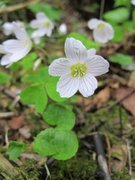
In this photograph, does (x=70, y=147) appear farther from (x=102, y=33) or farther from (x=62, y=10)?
(x=62, y=10)

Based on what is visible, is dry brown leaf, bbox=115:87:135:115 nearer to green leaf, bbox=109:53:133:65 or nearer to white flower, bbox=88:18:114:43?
green leaf, bbox=109:53:133:65

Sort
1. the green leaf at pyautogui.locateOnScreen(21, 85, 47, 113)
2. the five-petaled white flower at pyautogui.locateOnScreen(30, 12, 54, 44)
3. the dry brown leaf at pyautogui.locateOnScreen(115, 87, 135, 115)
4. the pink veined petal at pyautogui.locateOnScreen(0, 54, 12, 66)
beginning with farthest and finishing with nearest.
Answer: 1. the five-petaled white flower at pyautogui.locateOnScreen(30, 12, 54, 44)
2. the dry brown leaf at pyautogui.locateOnScreen(115, 87, 135, 115)
3. the pink veined petal at pyautogui.locateOnScreen(0, 54, 12, 66)
4. the green leaf at pyautogui.locateOnScreen(21, 85, 47, 113)

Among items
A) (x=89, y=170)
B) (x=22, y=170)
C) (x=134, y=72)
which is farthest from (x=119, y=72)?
(x=22, y=170)

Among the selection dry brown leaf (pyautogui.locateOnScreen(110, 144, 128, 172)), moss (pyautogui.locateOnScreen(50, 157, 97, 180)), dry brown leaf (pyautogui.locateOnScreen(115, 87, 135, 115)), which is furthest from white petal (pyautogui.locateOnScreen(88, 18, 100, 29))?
moss (pyautogui.locateOnScreen(50, 157, 97, 180))

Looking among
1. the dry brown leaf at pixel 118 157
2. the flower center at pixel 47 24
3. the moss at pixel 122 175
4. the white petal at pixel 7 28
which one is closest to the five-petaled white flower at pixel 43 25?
the flower center at pixel 47 24

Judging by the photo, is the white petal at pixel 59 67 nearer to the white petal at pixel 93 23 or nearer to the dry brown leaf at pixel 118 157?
the dry brown leaf at pixel 118 157

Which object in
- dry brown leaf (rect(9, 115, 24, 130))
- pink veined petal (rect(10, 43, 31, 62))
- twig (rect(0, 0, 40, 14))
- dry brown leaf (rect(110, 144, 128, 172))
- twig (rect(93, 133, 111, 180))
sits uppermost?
pink veined petal (rect(10, 43, 31, 62))

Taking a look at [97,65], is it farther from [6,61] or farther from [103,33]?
[103,33]
